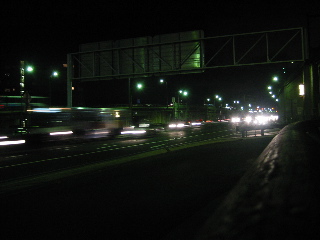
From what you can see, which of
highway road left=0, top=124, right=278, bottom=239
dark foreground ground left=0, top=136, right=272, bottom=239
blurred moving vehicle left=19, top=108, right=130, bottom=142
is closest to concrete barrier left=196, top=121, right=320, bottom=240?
highway road left=0, top=124, right=278, bottom=239

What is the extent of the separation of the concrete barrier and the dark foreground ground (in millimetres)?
2852

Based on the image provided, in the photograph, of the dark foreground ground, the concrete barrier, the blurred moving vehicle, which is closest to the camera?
the concrete barrier

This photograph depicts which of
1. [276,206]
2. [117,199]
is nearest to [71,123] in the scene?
[117,199]

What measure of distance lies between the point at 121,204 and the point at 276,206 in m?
5.38

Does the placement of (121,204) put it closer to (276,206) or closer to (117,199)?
Result: (117,199)

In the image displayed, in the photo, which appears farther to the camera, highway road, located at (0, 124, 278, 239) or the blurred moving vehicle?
the blurred moving vehicle

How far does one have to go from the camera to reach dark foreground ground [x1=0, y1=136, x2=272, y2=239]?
4.56m

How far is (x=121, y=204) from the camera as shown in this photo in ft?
19.7

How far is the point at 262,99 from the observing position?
389 feet

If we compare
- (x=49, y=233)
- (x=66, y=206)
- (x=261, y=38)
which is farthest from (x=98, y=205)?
(x=261, y=38)

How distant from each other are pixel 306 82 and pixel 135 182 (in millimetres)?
16547

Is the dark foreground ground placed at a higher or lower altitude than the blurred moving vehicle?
lower

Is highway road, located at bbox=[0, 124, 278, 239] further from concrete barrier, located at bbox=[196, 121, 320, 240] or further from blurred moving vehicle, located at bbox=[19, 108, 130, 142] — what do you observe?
blurred moving vehicle, located at bbox=[19, 108, 130, 142]

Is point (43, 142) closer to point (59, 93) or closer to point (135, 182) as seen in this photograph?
point (135, 182)
